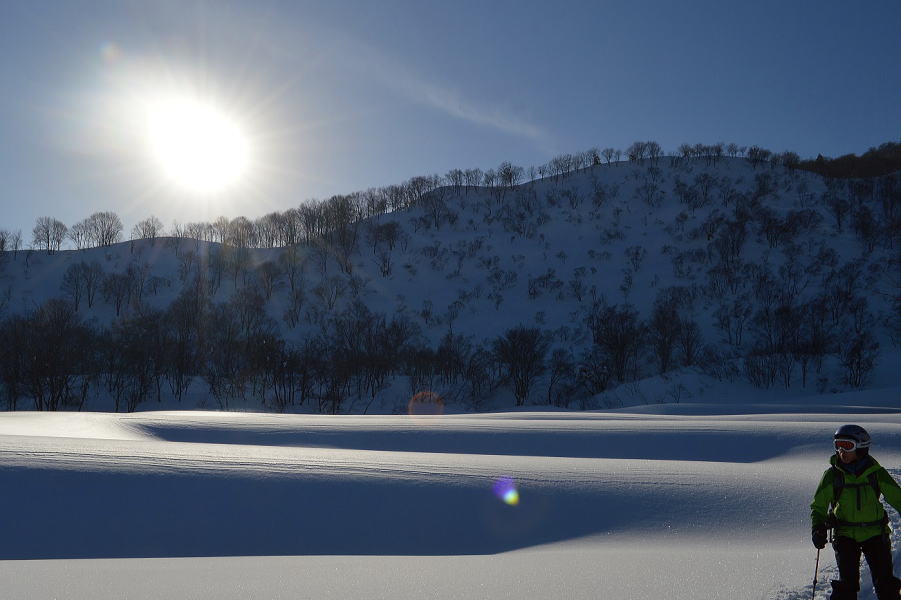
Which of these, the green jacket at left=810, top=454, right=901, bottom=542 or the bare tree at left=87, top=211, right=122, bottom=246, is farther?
the bare tree at left=87, top=211, right=122, bottom=246

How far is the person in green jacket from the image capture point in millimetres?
4523

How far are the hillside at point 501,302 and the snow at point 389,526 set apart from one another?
3869cm

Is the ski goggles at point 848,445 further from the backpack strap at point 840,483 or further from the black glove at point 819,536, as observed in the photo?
the black glove at point 819,536

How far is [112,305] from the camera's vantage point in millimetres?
75688

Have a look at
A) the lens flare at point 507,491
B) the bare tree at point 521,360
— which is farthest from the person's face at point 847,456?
the bare tree at point 521,360

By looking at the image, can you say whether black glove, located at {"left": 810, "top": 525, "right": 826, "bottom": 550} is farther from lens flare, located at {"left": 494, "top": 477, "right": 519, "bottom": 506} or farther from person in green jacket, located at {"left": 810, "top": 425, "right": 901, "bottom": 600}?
lens flare, located at {"left": 494, "top": 477, "right": 519, "bottom": 506}

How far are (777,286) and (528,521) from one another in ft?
236

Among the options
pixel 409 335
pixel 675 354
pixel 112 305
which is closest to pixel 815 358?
pixel 675 354

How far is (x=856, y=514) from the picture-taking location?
179 inches

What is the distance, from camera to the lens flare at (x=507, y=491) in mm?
8422

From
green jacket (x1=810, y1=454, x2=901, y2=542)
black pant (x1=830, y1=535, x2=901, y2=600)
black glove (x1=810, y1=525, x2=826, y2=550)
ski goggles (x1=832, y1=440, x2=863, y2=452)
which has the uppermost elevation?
ski goggles (x1=832, y1=440, x2=863, y2=452)

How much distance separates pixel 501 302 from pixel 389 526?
6789 centimetres

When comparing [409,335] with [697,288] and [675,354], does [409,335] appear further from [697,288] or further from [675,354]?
[697,288]

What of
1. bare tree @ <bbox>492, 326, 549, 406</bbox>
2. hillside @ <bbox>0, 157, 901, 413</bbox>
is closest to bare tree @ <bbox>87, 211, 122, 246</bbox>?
hillside @ <bbox>0, 157, 901, 413</bbox>
